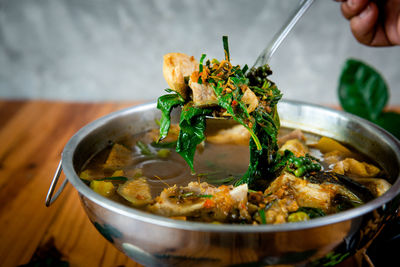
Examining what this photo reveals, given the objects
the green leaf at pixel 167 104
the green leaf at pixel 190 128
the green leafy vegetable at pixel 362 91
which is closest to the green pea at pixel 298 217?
the green leaf at pixel 190 128

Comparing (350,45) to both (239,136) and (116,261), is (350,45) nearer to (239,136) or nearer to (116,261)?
(239,136)

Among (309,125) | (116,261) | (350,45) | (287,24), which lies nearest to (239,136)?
(309,125)

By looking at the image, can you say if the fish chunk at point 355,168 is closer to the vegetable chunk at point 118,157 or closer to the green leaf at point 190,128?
the green leaf at point 190,128

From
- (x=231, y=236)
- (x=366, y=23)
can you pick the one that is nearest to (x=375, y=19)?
(x=366, y=23)

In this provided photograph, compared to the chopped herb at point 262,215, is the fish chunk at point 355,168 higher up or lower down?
lower down

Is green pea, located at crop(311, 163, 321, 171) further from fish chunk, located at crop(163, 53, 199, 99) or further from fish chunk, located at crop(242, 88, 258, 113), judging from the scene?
fish chunk, located at crop(163, 53, 199, 99)

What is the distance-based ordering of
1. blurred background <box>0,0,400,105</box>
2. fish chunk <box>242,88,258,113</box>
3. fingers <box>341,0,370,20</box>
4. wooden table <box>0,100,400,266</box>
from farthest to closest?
blurred background <box>0,0,400,105</box>
fingers <box>341,0,370,20</box>
wooden table <box>0,100,400,266</box>
fish chunk <box>242,88,258,113</box>

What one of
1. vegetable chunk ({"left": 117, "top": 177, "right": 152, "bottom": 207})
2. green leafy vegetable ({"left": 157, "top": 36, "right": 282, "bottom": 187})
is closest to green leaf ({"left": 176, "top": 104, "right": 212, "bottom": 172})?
green leafy vegetable ({"left": 157, "top": 36, "right": 282, "bottom": 187})
